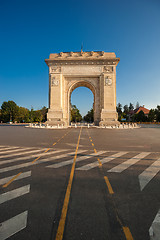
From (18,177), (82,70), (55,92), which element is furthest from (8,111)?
(18,177)

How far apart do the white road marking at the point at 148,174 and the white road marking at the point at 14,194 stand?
3736 mm

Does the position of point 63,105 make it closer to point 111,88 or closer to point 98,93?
point 98,93

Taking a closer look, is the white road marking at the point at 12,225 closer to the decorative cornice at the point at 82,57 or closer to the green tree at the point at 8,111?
the decorative cornice at the point at 82,57

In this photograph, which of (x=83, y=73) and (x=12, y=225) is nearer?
(x=12, y=225)

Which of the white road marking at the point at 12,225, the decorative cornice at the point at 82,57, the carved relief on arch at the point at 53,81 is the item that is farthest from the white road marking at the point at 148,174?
the decorative cornice at the point at 82,57

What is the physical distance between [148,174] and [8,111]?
305ft

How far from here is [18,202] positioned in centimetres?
348

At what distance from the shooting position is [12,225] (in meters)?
2.70

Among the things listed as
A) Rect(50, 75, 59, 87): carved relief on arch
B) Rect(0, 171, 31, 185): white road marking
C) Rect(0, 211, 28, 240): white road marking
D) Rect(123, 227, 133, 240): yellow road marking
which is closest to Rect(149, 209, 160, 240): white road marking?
Rect(123, 227, 133, 240): yellow road marking

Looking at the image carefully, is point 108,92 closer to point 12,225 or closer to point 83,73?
point 83,73

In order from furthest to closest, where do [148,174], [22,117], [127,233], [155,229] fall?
[22,117] < [148,174] < [155,229] < [127,233]

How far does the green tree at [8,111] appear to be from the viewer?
83.7 meters

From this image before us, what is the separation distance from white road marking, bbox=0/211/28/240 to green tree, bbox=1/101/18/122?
9089 cm

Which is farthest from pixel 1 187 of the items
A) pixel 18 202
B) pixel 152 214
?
pixel 152 214
